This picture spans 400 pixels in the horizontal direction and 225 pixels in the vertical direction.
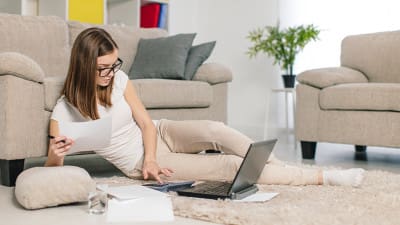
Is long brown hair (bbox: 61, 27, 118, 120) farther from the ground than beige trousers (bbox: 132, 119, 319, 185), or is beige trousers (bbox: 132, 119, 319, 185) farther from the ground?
long brown hair (bbox: 61, 27, 118, 120)

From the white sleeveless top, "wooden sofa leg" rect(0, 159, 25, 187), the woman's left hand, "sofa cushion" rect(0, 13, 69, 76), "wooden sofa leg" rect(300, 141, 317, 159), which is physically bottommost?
"wooden sofa leg" rect(300, 141, 317, 159)

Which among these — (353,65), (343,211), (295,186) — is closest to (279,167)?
(295,186)

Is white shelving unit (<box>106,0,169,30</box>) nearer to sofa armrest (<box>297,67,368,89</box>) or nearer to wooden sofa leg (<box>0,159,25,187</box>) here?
sofa armrest (<box>297,67,368,89</box>)

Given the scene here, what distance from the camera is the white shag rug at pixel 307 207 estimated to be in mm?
1754

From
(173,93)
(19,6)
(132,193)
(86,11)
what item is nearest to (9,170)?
(132,193)

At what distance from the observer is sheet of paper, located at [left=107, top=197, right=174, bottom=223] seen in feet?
5.80

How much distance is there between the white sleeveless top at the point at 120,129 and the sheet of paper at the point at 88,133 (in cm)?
21

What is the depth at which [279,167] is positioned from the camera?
2.38 m

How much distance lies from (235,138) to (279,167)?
22 centimetres

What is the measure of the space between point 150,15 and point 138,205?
3825 millimetres

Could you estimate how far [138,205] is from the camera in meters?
1.90

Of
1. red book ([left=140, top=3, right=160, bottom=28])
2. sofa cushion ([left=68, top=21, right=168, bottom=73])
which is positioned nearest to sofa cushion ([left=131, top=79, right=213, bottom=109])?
sofa cushion ([left=68, top=21, right=168, bottom=73])

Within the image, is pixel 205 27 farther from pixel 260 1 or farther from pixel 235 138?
pixel 235 138

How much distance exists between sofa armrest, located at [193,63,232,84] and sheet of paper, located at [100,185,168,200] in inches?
65.6
